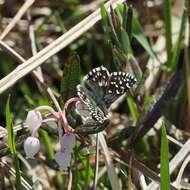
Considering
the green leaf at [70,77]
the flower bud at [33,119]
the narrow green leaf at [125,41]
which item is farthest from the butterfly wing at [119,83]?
the narrow green leaf at [125,41]

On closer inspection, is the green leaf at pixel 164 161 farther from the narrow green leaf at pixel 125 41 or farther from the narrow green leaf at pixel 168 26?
the narrow green leaf at pixel 168 26

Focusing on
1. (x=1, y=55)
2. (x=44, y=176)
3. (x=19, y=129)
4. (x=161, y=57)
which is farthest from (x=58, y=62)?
(x=19, y=129)

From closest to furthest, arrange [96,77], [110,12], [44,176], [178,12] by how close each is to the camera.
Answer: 1. [96,77]
2. [110,12]
3. [44,176]
4. [178,12]

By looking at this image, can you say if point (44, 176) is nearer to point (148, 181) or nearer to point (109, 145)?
point (109, 145)

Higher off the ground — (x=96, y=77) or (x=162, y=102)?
(x=96, y=77)

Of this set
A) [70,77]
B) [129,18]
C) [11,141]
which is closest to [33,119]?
[11,141]
